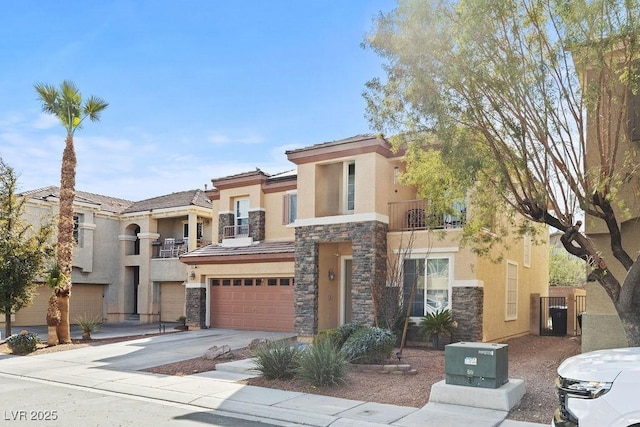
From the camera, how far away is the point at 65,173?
1900 centimetres

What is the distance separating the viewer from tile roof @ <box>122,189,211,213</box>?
2952 cm

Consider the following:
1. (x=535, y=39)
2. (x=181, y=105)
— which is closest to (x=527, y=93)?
(x=535, y=39)

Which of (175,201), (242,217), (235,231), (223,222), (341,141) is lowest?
(235,231)

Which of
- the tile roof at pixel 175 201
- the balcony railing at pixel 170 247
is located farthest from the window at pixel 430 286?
the balcony railing at pixel 170 247

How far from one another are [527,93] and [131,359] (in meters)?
12.0

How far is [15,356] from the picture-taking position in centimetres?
1659

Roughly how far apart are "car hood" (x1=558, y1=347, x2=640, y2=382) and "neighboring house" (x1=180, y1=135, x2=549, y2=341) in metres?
7.65

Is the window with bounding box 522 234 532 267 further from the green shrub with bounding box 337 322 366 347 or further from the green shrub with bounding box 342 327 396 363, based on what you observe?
the green shrub with bounding box 342 327 396 363

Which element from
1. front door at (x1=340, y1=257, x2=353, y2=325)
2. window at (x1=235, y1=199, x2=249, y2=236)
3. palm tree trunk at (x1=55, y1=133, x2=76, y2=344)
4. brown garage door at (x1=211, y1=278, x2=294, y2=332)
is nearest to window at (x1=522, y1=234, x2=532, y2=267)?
front door at (x1=340, y1=257, x2=353, y2=325)

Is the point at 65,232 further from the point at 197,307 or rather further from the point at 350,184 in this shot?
the point at 350,184

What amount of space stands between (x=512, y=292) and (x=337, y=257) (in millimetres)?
6368

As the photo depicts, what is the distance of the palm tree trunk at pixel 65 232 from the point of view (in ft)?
61.3

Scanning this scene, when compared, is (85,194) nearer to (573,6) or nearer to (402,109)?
(402,109)

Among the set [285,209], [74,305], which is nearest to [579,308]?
[285,209]
